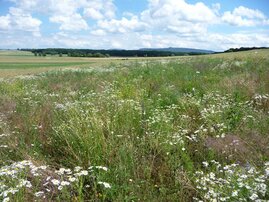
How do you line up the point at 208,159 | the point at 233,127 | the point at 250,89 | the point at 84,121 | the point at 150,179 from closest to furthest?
the point at 150,179, the point at 208,159, the point at 84,121, the point at 233,127, the point at 250,89

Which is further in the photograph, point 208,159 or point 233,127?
point 233,127

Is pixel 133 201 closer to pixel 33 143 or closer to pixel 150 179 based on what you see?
pixel 150 179

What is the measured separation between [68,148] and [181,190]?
2.12m

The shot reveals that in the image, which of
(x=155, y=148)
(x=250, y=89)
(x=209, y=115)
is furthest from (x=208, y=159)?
(x=250, y=89)

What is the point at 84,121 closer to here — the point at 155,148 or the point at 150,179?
the point at 155,148

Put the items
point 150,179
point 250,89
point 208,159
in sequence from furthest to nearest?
point 250,89 < point 208,159 < point 150,179

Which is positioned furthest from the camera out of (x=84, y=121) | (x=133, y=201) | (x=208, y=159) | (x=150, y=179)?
(x=84, y=121)

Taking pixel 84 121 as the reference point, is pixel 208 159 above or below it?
below

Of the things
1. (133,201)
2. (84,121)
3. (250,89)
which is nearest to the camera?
(133,201)

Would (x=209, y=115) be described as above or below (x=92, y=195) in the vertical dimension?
above

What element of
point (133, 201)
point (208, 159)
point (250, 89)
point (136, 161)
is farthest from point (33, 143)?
point (250, 89)

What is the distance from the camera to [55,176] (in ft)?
13.1

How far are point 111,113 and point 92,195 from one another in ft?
8.34

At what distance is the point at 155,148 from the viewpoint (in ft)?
16.1
